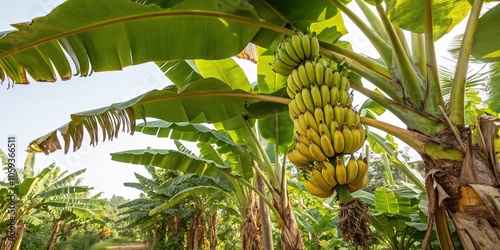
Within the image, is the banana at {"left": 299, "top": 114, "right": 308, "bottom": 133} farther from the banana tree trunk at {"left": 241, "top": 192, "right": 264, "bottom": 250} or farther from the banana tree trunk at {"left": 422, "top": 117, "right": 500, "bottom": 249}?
the banana tree trunk at {"left": 241, "top": 192, "right": 264, "bottom": 250}

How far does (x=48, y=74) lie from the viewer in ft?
6.56

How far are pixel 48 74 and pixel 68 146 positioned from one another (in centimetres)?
57

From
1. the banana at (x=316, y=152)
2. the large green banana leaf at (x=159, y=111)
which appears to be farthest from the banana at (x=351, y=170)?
the large green banana leaf at (x=159, y=111)

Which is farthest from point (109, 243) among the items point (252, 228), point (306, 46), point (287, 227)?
point (306, 46)

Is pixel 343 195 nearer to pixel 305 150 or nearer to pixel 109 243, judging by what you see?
pixel 305 150

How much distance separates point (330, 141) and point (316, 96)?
10.7 inches

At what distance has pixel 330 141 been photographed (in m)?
1.37

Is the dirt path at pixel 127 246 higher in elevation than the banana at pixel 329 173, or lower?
lower

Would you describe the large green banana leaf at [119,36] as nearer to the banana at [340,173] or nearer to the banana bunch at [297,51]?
the banana bunch at [297,51]

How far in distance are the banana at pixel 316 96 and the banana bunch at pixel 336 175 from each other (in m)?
0.31

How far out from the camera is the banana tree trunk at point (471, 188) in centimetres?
116

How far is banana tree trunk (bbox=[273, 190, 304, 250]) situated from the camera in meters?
2.63

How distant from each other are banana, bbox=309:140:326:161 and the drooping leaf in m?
1.02

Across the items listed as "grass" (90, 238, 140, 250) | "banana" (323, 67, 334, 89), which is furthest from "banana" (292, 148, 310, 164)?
"grass" (90, 238, 140, 250)
